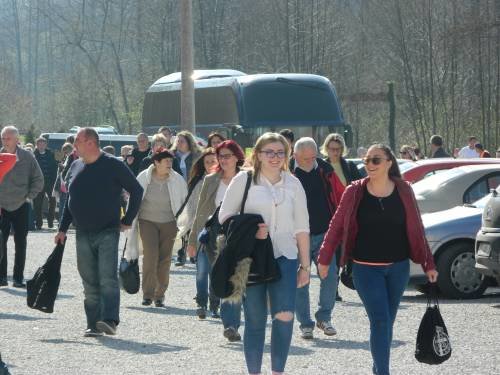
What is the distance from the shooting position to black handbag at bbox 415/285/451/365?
26.9 ft

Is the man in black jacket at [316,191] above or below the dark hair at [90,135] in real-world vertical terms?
below

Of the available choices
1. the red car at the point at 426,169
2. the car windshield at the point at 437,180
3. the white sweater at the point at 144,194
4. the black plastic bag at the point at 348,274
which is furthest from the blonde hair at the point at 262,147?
the red car at the point at 426,169

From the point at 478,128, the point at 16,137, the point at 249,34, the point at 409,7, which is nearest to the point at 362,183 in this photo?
the point at 16,137

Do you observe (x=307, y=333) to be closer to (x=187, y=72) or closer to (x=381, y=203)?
(x=381, y=203)

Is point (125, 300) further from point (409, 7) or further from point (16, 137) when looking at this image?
point (409, 7)

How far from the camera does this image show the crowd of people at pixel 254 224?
803cm

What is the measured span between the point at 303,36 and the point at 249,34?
9804 millimetres

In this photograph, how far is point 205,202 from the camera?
11711mm

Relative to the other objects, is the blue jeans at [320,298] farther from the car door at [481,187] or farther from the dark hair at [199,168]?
the car door at [481,187]

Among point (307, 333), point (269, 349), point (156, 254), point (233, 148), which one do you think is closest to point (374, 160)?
point (269, 349)

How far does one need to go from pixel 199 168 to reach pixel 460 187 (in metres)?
4.24

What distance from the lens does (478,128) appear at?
44.0 meters

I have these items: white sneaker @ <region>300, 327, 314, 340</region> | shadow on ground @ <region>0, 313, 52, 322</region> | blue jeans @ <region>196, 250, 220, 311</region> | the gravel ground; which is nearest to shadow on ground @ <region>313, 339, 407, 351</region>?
the gravel ground

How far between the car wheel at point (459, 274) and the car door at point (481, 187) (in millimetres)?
1496
